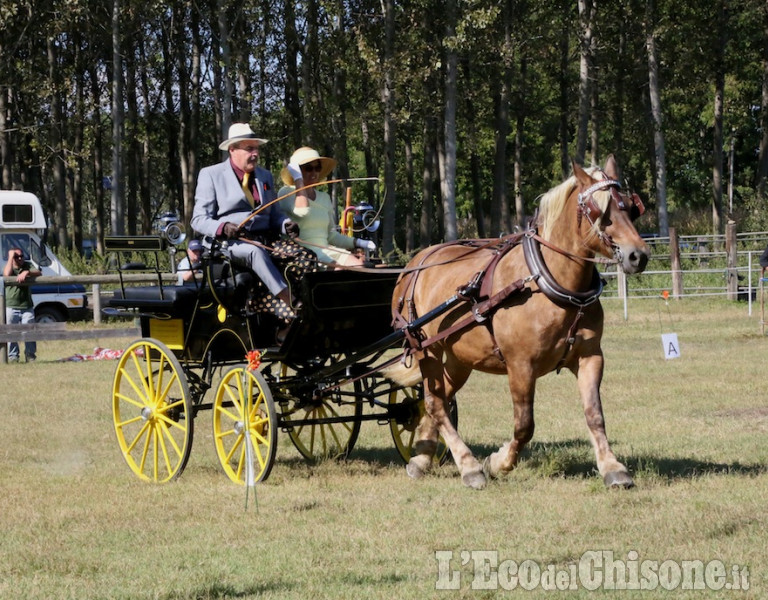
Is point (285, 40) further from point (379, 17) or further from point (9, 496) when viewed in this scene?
point (9, 496)

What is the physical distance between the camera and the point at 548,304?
25.2 ft

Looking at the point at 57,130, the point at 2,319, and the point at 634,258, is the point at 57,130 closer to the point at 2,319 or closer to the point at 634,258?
the point at 2,319

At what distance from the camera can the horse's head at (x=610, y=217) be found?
7.31 meters

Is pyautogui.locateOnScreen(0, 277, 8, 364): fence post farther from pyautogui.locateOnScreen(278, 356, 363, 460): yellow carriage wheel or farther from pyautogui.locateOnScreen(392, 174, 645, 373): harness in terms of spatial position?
pyautogui.locateOnScreen(392, 174, 645, 373): harness

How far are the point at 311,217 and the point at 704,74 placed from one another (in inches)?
1319

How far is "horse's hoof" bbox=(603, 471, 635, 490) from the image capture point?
756 centimetres

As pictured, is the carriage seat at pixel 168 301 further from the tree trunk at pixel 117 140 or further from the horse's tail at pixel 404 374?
the tree trunk at pixel 117 140

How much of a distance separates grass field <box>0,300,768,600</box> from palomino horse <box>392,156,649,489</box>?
16.8 inches

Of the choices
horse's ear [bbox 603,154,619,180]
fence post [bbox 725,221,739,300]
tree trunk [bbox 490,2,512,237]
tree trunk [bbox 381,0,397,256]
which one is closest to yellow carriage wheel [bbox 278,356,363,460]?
horse's ear [bbox 603,154,619,180]

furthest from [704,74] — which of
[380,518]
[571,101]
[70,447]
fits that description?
[380,518]

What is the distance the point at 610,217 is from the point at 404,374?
226cm

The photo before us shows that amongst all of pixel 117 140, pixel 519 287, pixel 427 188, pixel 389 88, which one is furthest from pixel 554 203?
pixel 427 188

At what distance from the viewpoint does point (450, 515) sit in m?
7.11

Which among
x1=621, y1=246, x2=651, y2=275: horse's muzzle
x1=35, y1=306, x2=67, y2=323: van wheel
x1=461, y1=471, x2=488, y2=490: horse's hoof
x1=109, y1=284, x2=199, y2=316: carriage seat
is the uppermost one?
x1=621, y1=246, x2=651, y2=275: horse's muzzle
